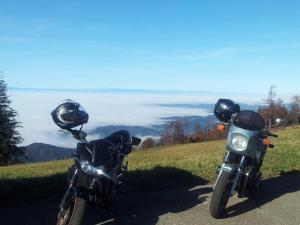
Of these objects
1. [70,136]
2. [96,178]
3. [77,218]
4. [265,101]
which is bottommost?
[265,101]

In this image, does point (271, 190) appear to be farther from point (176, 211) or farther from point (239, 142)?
point (176, 211)

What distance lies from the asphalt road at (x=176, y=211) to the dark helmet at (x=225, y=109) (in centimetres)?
126

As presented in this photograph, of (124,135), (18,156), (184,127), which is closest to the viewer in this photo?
(124,135)

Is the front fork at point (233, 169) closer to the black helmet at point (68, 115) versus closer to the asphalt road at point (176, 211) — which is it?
the asphalt road at point (176, 211)

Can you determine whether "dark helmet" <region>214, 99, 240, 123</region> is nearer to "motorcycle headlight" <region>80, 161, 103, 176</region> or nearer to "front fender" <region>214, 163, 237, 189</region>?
"front fender" <region>214, 163, 237, 189</region>

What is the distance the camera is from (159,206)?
738cm

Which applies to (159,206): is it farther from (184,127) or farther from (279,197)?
(184,127)

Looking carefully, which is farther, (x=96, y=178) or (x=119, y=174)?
(x=119, y=174)

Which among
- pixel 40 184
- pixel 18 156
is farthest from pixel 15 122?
pixel 40 184

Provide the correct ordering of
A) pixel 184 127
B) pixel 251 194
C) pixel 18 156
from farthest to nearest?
pixel 184 127 < pixel 18 156 < pixel 251 194

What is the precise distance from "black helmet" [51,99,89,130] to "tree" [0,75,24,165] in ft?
187

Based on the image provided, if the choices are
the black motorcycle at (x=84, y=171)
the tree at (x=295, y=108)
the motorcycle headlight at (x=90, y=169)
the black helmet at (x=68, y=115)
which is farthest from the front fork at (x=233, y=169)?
the tree at (x=295, y=108)

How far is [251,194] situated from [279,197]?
662 mm

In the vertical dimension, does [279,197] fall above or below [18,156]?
above
